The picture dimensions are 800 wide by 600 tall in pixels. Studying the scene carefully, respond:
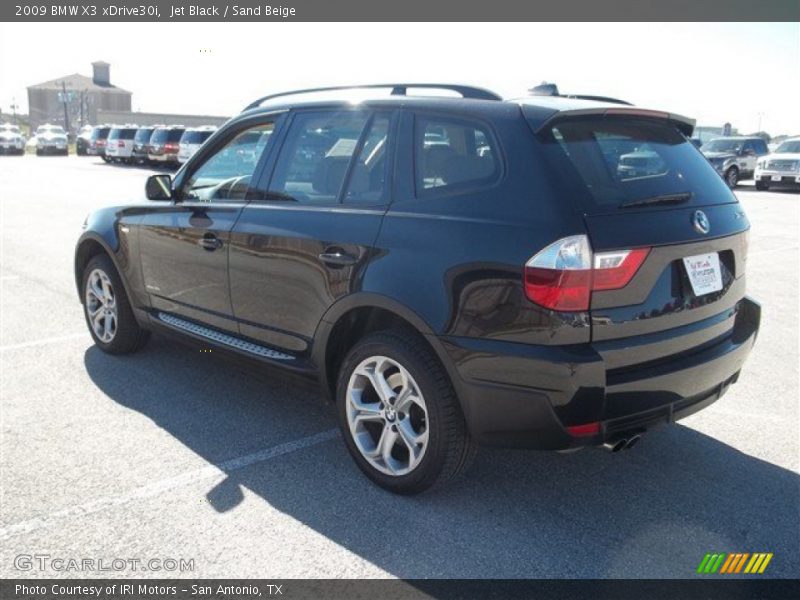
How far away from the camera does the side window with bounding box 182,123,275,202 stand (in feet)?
14.2

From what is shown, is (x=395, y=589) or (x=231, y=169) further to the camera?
(x=231, y=169)

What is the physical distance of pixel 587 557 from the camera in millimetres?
2998

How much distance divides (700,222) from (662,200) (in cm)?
22

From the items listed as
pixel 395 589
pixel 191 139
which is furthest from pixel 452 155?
pixel 191 139

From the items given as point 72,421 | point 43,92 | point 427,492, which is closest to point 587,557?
point 427,492

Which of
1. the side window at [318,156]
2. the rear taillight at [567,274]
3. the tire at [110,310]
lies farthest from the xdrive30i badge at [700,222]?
the tire at [110,310]

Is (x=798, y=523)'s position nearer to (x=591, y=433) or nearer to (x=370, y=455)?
(x=591, y=433)

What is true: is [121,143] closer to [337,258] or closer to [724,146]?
[724,146]

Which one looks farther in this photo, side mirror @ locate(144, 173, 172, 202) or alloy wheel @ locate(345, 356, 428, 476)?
side mirror @ locate(144, 173, 172, 202)

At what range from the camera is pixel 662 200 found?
127 inches

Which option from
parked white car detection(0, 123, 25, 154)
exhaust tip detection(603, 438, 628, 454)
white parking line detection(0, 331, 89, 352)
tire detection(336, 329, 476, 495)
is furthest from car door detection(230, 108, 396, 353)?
parked white car detection(0, 123, 25, 154)

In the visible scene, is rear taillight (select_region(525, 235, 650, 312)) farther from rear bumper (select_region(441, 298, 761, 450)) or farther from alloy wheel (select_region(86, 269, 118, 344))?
alloy wheel (select_region(86, 269, 118, 344))

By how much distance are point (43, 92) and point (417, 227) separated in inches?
5081

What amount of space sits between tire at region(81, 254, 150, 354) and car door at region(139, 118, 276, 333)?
0.46 m
